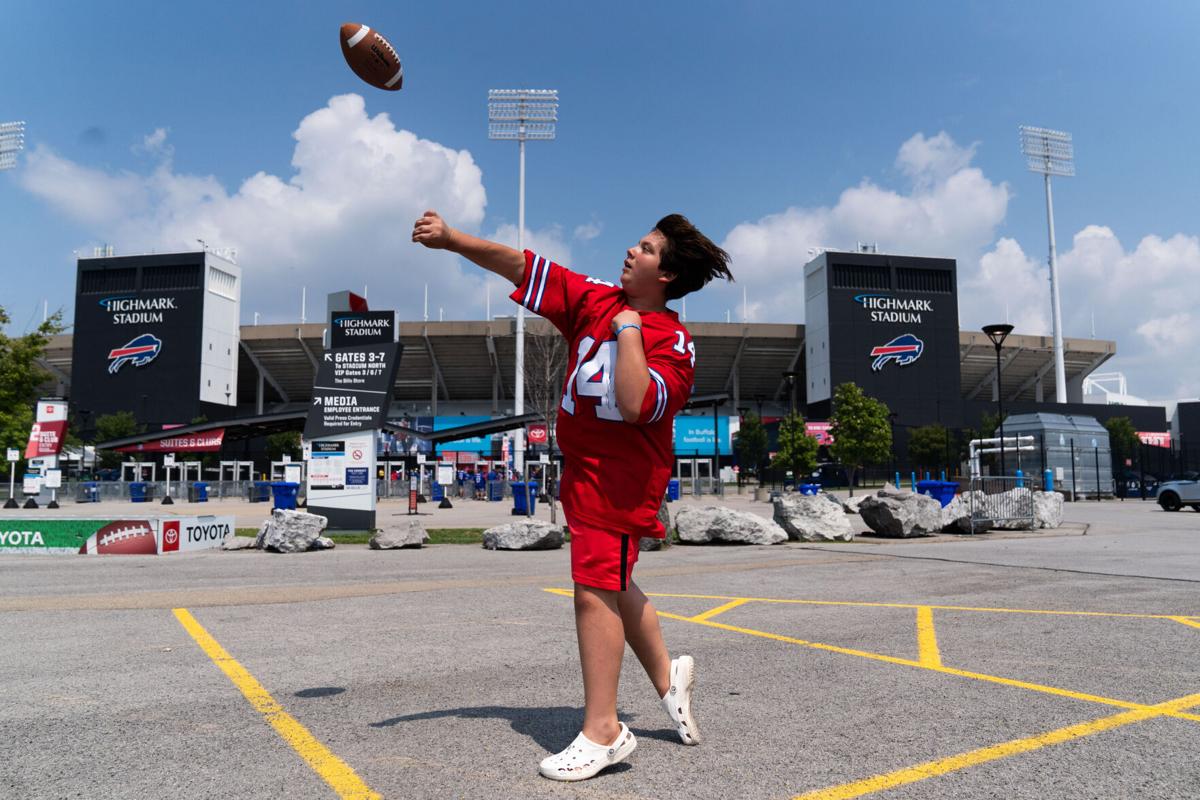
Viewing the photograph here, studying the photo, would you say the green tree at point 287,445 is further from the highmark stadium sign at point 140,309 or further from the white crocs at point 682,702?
the white crocs at point 682,702

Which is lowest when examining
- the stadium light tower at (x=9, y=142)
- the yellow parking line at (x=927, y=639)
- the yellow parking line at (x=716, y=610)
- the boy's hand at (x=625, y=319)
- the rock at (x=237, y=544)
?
the rock at (x=237, y=544)

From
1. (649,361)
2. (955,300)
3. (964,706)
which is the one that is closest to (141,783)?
(649,361)

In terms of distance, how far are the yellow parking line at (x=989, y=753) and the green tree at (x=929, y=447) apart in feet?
199

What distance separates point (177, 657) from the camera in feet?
14.2

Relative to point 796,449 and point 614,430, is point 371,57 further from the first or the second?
point 796,449

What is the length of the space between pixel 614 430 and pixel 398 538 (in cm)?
1113

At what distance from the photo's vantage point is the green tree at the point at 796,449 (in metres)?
46.8

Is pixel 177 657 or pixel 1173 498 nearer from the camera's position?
pixel 177 657

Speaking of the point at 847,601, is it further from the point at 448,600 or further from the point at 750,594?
the point at 448,600

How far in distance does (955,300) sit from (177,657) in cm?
7736

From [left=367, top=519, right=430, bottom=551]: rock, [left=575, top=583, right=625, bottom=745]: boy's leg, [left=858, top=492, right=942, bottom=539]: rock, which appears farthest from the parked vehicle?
[left=575, top=583, right=625, bottom=745]: boy's leg

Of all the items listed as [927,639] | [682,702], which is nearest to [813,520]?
[927,639]

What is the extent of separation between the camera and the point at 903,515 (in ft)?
48.7

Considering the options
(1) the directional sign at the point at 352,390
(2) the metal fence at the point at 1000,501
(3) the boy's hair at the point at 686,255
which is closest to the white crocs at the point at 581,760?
(3) the boy's hair at the point at 686,255
